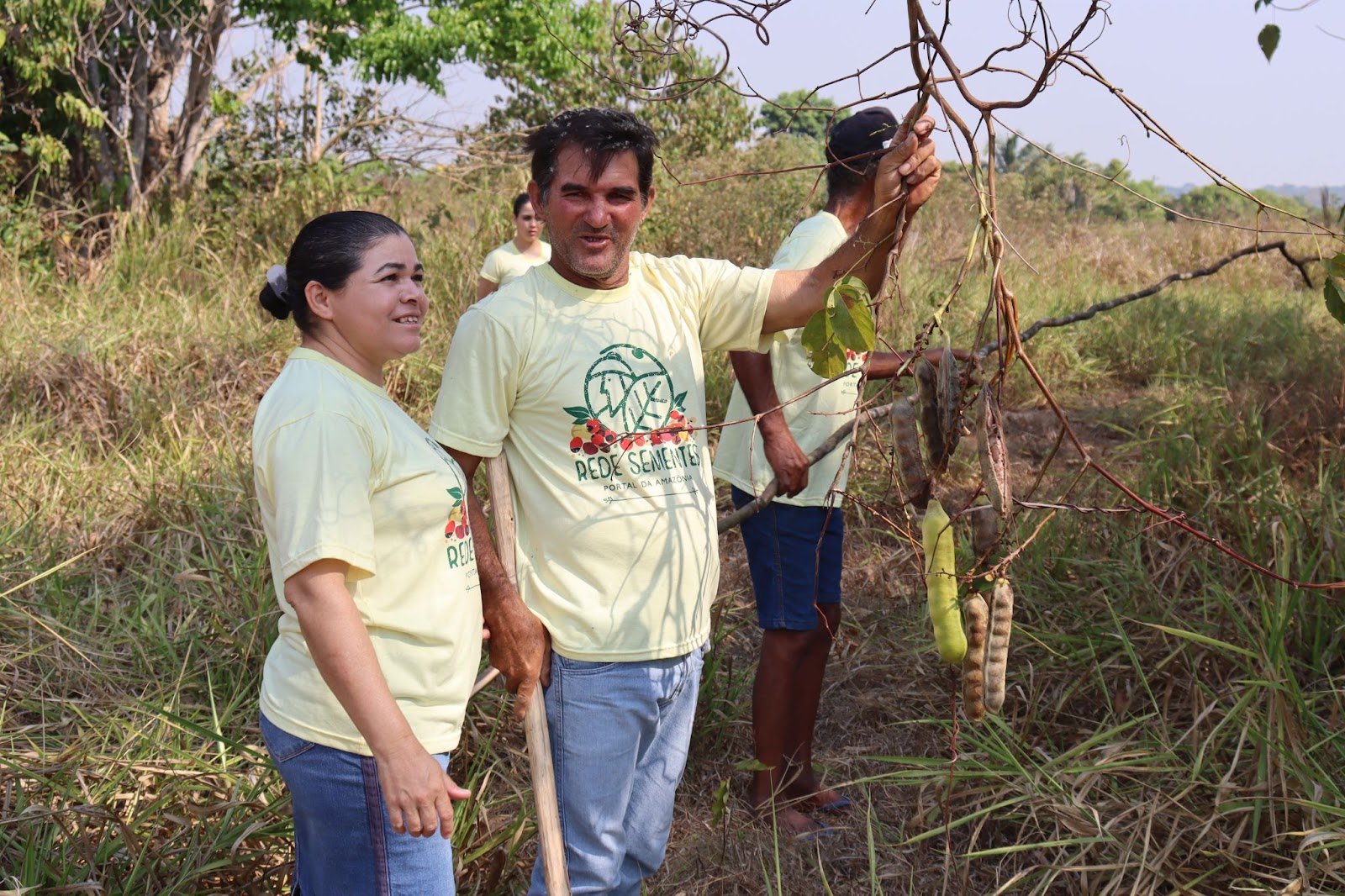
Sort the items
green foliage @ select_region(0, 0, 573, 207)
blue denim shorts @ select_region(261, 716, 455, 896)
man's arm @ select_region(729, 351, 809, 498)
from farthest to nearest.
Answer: green foliage @ select_region(0, 0, 573, 207) → man's arm @ select_region(729, 351, 809, 498) → blue denim shorts @ select_region(261, 716, 455, 896)

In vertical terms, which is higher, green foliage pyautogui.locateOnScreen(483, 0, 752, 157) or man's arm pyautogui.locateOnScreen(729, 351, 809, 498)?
green foliage pyautogui.locateOnScreen(483, 0, 752, 157)

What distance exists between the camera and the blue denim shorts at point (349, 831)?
66.5 inches

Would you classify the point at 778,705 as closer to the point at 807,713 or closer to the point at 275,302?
the point at 807,713

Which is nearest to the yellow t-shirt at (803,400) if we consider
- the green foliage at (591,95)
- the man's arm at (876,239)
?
the man's arm at (876,239)

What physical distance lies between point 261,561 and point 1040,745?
242 cm

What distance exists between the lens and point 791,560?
2.84 m

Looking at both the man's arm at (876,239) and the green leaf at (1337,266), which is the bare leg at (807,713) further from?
the green leaf at (1337,266)

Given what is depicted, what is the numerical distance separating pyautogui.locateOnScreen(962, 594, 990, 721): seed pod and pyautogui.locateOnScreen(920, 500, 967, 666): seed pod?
3 cm

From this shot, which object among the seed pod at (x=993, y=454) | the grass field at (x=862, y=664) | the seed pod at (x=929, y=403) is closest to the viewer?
the seed pod at (x=993, y=454)

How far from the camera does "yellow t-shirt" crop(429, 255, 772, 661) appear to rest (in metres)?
1.99

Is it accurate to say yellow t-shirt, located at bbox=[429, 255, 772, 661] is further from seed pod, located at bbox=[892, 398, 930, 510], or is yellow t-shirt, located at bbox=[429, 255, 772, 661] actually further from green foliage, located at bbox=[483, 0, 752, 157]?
green foliage, located at bbox=[483, 0, 752, 157]

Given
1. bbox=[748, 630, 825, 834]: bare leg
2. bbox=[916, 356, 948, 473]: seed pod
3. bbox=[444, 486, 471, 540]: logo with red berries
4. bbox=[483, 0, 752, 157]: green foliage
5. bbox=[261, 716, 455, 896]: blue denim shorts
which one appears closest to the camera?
bbox=[916, 356, 948, 473]: seed pod

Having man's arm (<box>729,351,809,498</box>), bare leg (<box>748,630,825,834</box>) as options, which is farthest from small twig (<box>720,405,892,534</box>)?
bare leg (<box>748,630,825,834</box>)

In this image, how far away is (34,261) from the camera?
23.1 feet
